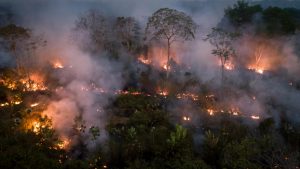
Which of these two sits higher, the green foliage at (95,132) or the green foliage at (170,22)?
the green foliage at (170,22)

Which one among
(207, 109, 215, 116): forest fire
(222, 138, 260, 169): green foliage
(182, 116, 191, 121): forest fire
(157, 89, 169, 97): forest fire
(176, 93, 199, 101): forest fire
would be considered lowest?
(222, 138, 260, 169): green foliage

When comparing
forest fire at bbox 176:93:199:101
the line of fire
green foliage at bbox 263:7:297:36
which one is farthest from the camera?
green foliage at bbox 263:7:297:36

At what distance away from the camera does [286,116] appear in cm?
2409

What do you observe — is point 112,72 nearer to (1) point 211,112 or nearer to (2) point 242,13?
(1) point 211,112

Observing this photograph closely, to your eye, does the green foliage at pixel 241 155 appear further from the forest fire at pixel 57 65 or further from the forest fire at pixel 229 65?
the forest fire at pixel 57 65

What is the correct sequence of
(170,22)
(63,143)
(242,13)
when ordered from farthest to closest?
1. (242,13)
2. (170,22)
3. (63,143)

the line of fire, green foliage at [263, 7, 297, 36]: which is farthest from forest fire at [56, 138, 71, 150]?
green foliage at [263, 7, 297, 36]

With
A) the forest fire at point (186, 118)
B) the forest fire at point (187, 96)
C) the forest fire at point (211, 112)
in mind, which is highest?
the forest fire at point (187, 96)

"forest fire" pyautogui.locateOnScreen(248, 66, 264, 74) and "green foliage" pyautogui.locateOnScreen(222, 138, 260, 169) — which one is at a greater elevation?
"forest fire" pyautogui.locateOnScreen(248, 66, 264, 74)

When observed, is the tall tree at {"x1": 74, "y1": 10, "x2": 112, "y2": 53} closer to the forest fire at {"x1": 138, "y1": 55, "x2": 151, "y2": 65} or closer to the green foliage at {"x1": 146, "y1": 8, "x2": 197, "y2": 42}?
the forest fire at {"x1": 138, "y1": 55, "x2": 151, "y2": 65}

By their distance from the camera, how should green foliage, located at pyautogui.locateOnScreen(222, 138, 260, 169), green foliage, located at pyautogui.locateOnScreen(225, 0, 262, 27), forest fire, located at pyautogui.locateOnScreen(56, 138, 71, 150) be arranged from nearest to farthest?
green foliage, located at pyautogui.locateOnScreen(222, 138, 260, 169)
forest fire, located at pyautogui.locateOnScreen(56, 138, 71, 150)
green foliage, located at pyautogui.locateOnScreen(225, 0, 262, 27)

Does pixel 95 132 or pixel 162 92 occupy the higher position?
pixel 162 92

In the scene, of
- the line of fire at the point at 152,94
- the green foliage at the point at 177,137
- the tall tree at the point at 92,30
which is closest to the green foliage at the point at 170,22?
the line of fire at the point at 152,94

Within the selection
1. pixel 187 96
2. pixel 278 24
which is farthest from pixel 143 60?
pixel 278 24
